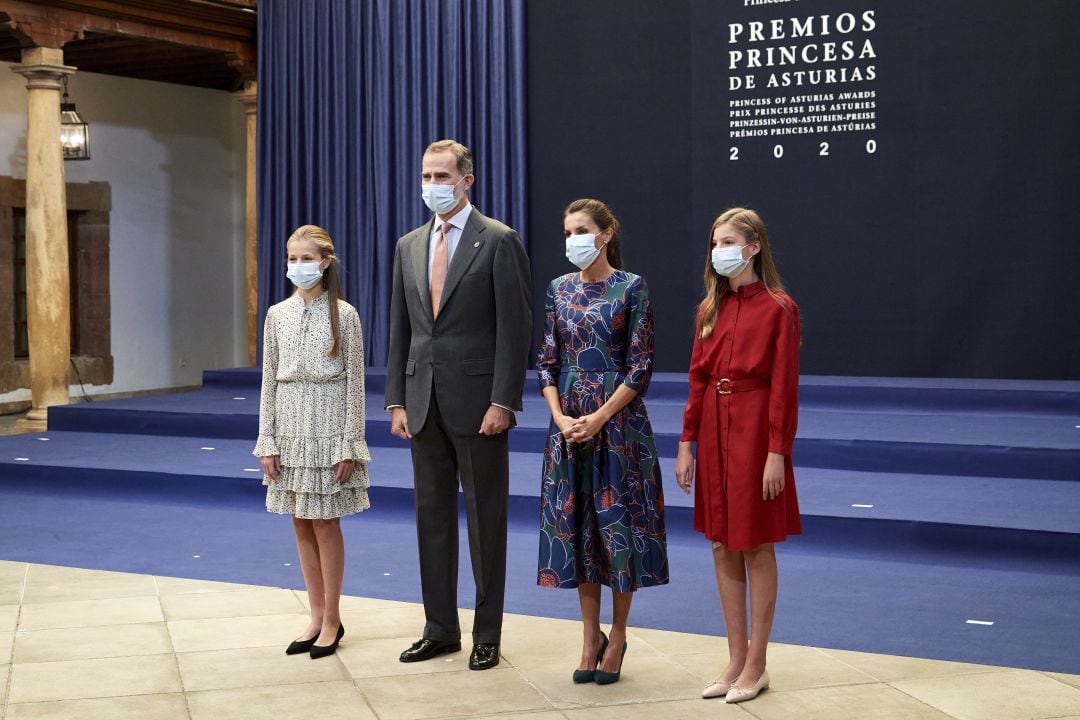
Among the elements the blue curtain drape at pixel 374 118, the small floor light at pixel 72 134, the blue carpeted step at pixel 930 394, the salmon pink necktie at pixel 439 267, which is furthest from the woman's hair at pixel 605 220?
the small floor light at pixel 72 134

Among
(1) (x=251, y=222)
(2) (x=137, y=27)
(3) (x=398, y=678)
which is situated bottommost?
(3) (x=398, y=678)

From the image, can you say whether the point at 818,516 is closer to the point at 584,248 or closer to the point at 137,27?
the point at 584,248

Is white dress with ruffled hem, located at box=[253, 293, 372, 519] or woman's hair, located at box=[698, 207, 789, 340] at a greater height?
woman's hair, located at box=[698, 207, 789, 340]

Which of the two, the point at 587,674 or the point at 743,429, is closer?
the point at 743,429

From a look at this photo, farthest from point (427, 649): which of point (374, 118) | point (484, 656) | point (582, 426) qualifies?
point (374, 118)

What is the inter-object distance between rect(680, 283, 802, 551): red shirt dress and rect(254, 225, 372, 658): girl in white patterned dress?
1036mm

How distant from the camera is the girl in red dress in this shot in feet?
11.4

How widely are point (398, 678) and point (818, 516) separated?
7.06 ft

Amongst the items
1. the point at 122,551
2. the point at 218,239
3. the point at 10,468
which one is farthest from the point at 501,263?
the point at 218,239

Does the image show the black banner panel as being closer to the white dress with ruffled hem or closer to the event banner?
the event banner

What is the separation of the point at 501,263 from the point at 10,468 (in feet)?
14.8

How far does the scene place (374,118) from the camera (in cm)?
1014

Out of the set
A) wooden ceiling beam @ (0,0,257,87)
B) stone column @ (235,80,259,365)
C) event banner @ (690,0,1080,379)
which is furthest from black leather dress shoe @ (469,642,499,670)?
stone column @ (235,80,259,365)

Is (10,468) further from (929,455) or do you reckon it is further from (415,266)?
(929,455)
